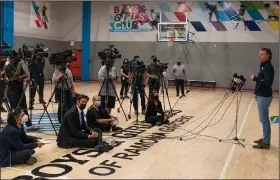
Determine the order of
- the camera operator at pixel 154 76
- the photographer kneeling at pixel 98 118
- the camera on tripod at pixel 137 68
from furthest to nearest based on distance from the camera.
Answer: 1. the camera operator at pixel 154 76
2. the camera on tripod at pixel 137 68
3. the photographer kneeling at pixel 98 118

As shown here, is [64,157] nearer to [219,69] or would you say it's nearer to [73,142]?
[73,142]

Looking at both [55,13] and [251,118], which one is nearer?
[251,118]

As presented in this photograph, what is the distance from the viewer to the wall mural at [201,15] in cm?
1734

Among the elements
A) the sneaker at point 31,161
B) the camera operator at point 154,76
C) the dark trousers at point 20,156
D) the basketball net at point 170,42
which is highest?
the basketball net at point 170,42

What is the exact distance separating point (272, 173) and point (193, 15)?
599 inches

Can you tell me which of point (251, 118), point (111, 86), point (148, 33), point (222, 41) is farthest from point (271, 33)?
point (111, 86)

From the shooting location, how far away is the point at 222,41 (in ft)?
59.8

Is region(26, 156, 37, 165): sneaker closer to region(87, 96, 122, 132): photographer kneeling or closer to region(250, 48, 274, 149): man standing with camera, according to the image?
region(87, 96, 122, 132): photographer kneeling

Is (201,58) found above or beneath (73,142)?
above

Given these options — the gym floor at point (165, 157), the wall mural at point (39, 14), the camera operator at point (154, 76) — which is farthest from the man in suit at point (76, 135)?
the wall mural at point (39, 14)

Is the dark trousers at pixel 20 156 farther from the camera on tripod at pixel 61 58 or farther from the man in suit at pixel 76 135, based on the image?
the camera on tripod at pixel 61 58

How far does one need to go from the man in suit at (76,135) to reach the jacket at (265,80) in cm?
272

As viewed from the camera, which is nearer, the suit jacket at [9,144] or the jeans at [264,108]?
the suit jacket at [9,144]

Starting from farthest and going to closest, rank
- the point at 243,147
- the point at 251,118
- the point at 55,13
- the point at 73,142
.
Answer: the point at 55,13 → the point at 251,118 → the point at 243,147 → the point at 73,142
